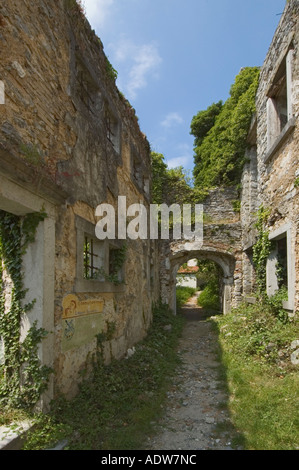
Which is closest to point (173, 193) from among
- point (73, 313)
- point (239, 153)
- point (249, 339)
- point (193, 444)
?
point (239, 153)

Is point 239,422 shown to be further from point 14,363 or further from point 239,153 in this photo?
point 239,153

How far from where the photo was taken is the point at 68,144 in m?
3.65

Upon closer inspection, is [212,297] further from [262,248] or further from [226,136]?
[262,248]

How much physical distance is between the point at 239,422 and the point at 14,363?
255 centimetres

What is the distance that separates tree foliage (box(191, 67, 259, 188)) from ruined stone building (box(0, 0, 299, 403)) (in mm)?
1356

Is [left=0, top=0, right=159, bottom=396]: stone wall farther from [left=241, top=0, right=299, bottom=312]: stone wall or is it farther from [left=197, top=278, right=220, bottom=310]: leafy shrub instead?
[left=197, top=278, right=220, bottom=310]: leafy shrub

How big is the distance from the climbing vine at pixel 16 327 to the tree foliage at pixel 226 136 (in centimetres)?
808

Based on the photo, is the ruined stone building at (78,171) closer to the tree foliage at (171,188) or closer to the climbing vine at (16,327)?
the climbing vine at (16,327)

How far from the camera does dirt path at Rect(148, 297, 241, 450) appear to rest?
10.1 feet

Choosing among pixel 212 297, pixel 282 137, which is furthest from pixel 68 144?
pixel 212 297

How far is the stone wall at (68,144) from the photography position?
9.02 ft

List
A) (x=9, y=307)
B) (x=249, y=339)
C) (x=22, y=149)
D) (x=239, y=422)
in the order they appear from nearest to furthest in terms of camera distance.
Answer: (x=22, y=149)
(x=9, y=307)
(x=239, y=422)
(x=249, y=339)

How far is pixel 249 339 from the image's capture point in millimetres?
5406

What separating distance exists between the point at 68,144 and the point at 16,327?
2203 millimetres
